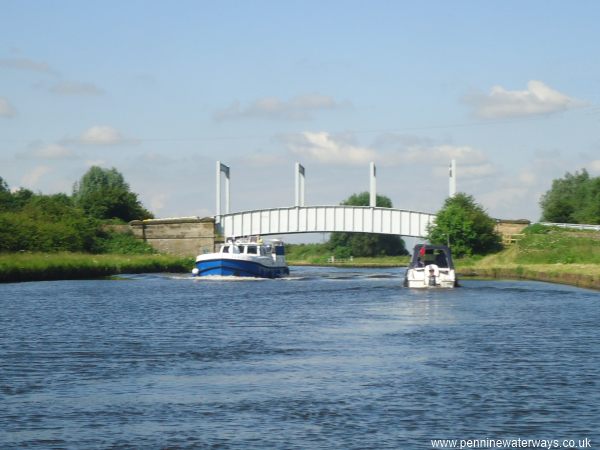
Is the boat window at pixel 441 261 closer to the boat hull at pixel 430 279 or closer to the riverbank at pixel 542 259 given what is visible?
the boat hull at pixel 430 279

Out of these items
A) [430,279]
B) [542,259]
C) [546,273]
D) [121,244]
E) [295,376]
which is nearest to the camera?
[295,376]

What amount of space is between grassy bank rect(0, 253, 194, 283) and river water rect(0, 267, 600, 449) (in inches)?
950

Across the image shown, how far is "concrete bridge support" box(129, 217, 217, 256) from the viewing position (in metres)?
122

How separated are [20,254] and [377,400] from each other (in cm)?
6453

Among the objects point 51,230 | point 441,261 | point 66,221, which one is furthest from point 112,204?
point 441,261

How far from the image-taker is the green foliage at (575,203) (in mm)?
114375

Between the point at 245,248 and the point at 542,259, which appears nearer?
the point at 245,248

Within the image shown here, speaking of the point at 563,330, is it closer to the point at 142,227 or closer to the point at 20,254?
the point at 20,254

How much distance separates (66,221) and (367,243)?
95.2 metres

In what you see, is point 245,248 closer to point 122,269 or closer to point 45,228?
point 122,269

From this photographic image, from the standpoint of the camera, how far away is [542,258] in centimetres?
9294

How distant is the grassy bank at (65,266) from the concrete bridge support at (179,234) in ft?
65.5

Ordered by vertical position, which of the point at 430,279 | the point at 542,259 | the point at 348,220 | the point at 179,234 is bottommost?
the point at 430,279

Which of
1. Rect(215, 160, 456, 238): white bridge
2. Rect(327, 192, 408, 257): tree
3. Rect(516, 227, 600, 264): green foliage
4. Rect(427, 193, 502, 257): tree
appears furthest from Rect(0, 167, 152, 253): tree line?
Rect(327, 192, 408, 257): tree
